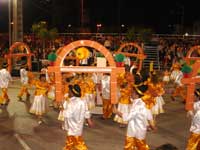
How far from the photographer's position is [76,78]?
1175 centimetres

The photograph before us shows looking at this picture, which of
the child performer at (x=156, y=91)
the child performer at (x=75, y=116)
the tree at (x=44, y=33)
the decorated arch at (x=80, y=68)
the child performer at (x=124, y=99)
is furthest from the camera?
the tree at (x=44, y=33)

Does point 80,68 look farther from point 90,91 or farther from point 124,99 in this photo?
point 90,91

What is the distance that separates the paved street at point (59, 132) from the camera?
9.41 meters

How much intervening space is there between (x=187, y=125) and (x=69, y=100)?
486 centimetres

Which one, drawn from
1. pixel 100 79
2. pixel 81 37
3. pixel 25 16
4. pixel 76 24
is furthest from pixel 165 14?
pixel 100 79

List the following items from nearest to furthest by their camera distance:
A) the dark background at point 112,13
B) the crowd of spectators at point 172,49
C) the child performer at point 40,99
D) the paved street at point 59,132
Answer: the paved street at point 59,132 → the child performer at point 40,99 → the crowd of spectators at point 172,49 → the dark background at point 112,13

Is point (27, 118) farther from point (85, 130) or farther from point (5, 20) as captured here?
point (5, 20)

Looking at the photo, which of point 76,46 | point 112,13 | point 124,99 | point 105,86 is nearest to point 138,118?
point 76,46

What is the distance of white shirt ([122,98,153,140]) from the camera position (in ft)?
24.0

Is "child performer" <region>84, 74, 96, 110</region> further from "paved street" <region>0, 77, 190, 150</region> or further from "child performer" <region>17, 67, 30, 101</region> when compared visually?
"child performer" <region>17, 67, 30, 101</region>

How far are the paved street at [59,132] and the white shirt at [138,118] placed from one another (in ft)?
5.96

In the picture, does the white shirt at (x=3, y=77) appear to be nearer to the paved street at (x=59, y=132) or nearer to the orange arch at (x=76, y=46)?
the paved street at (x=59, y=132)

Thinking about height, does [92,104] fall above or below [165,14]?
below

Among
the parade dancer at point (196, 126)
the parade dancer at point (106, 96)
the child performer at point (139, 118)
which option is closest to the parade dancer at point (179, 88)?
the parade dancer at point (106, 96)
